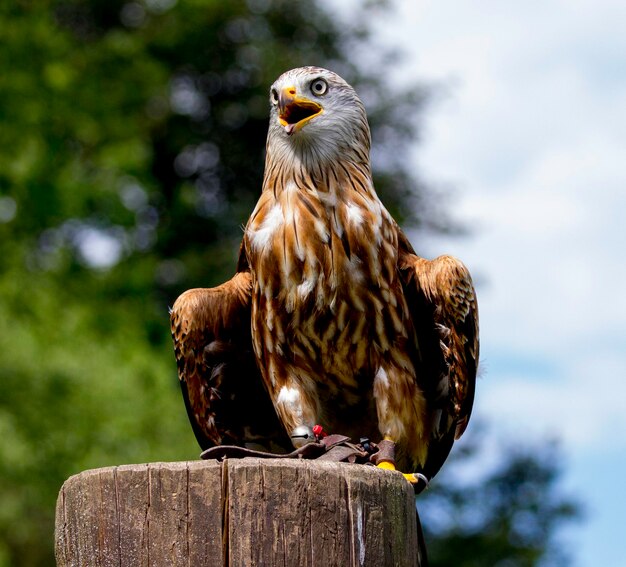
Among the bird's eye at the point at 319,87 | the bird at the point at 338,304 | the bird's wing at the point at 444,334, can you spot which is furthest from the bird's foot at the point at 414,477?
the bird's eye at the point at 319,87

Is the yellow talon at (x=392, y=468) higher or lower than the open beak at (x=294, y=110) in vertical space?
lower

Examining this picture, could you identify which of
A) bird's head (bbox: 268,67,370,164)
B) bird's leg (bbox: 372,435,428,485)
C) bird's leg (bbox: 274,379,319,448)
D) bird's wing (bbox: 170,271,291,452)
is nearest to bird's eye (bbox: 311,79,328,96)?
bird's head (bbox: 268,67,370,164)

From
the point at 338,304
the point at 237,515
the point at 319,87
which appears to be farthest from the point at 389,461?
the point at 319,87

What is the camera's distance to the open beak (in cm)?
519

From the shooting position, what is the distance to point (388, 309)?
205 inches

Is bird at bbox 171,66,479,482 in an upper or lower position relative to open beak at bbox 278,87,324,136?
lower

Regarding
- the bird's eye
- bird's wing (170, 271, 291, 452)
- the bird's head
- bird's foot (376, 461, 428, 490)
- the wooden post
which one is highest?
the bird's eye

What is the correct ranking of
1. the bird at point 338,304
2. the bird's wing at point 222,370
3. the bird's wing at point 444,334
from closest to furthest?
1. the bird at point 338,304
2. the bird's wing at point 444,334
3. the bird's wing at point 222,370

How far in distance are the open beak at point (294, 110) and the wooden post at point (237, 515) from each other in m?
2.01

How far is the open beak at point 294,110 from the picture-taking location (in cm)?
519

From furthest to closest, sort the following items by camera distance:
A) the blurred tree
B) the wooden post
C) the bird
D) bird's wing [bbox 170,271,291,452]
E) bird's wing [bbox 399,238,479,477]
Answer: the blurred tree
bird's wing [bbox 170,271,291,452]
bird's wing [bbox 399,238,479,477]
the bird
the wooden post

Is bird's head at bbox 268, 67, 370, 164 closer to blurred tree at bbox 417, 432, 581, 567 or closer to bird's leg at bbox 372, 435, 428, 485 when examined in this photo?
bird's leg at bbox 372, 435, 428, 485

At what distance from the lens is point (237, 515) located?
3.50 metres

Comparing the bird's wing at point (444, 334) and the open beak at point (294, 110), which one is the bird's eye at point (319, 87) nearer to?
the open beak at point (294, 110)
